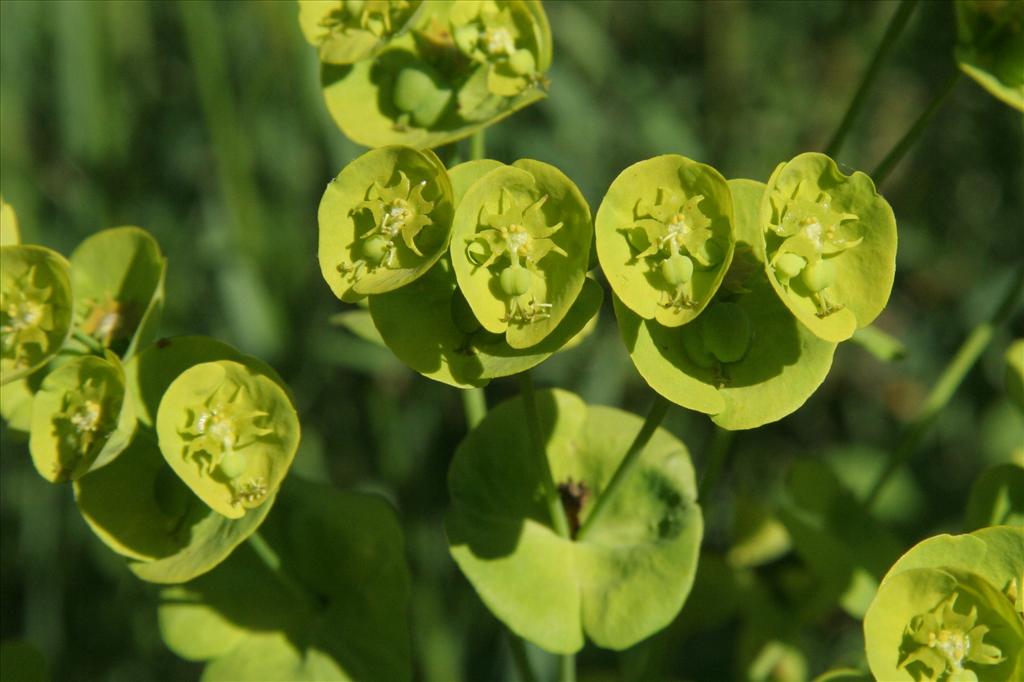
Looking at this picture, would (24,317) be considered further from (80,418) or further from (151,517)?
(151,517)

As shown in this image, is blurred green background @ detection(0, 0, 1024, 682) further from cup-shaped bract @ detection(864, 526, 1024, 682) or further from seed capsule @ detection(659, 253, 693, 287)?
seed capsule @ detection(659, 253, 693, 287)

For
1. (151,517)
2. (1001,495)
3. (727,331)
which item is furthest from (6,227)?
(1001,495)

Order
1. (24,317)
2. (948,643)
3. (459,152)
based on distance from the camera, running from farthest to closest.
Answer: (459,152) < (24,317) < (948,643)

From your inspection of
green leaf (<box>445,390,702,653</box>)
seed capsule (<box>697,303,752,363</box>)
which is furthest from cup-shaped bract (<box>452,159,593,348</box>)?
green leaf (<box>445,390,702,653</box>)

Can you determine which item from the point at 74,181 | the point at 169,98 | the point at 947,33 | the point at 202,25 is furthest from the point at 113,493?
the point at 947,33

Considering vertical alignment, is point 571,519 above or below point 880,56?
below

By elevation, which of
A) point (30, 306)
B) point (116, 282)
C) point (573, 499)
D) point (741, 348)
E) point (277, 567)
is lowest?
point (277, 567)

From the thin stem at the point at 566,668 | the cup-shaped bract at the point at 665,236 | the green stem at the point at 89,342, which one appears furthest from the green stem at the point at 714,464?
the green stem at the point at 89,342
